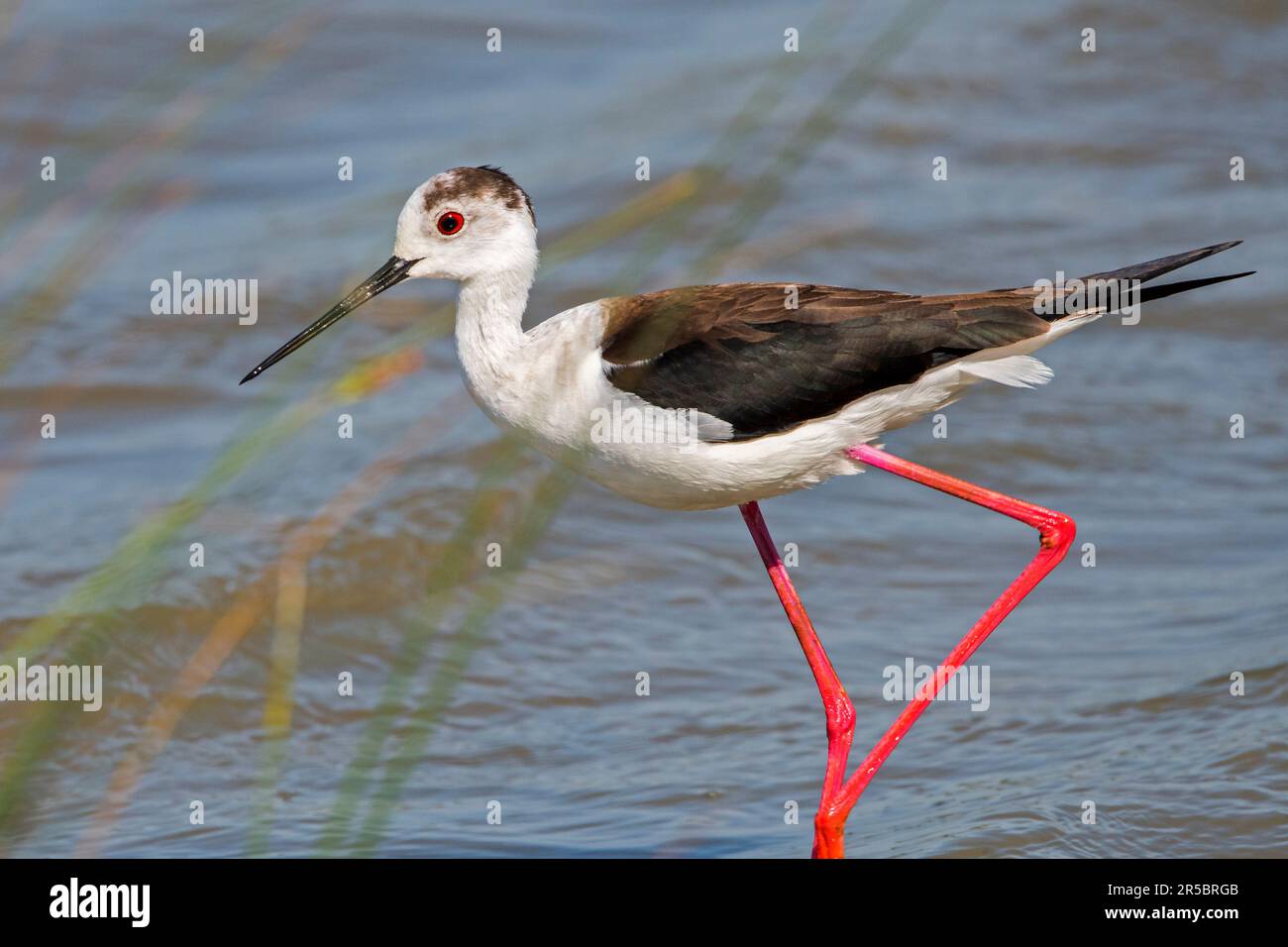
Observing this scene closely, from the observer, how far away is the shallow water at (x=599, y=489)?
Result: 360 centimetres

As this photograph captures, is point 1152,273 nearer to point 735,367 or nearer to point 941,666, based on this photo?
point 735,367

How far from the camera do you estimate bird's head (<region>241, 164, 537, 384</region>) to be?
571 cm

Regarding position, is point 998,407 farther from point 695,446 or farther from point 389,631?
point 695,446

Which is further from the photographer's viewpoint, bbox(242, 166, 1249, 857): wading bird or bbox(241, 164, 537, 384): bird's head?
bbox(241, 164, 537, 384): bird's head

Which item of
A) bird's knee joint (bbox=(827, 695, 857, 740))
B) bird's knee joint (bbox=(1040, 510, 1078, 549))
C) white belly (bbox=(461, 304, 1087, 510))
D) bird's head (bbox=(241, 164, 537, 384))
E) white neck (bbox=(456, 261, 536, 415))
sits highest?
bird's head (bbox=(241, 164, 537, 384))

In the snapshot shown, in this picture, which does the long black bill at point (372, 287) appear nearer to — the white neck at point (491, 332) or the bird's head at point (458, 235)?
the bird's head at point (458, 235)

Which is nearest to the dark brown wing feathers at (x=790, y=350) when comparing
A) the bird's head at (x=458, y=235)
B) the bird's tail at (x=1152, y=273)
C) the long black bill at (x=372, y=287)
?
the bird's tail at (x=1152, y=273)

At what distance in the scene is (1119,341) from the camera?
10164 millimetres

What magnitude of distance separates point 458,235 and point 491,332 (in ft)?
1.21

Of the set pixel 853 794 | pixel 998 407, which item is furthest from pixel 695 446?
pixel 998 407

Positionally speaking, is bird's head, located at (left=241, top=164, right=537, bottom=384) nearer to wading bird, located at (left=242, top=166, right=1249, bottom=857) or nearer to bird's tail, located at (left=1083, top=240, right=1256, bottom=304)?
wading bird, located at (left=242, top=166, right=1249, bottom=857)

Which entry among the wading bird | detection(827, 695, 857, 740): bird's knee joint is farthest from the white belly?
detection(827, 695, 857, 740): bird's knee joint

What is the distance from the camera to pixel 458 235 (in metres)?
5.71

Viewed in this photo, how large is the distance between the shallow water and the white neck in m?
0.50
